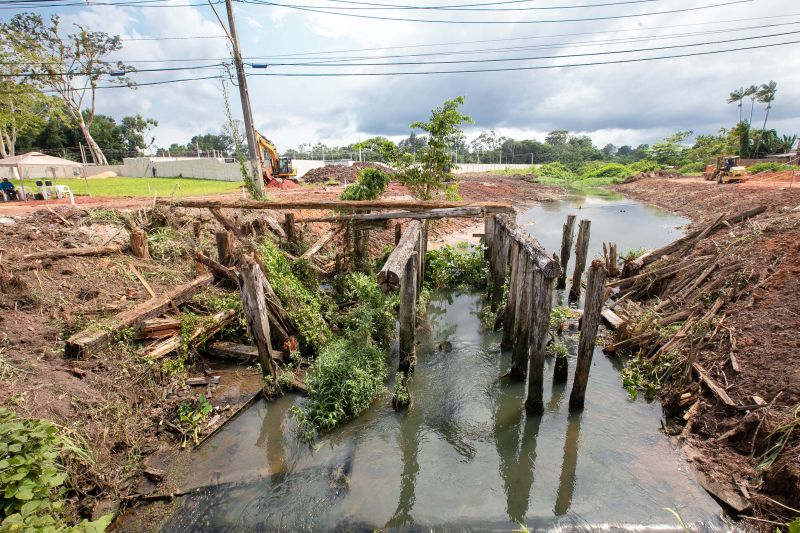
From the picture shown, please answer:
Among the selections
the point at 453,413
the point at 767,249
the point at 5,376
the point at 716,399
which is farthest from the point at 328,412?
the point at 767,249

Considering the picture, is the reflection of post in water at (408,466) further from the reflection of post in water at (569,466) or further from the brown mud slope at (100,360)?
the brown mud slope at (100,360)

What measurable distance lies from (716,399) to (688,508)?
1.78 m

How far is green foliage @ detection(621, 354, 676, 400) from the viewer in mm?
6156

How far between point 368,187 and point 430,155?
3827 millimetres

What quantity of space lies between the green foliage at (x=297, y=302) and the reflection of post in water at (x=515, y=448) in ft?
11.1

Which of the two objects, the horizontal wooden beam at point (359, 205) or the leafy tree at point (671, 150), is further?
the leafy tree at point (671, 150)

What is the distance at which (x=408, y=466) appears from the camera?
4.94 m

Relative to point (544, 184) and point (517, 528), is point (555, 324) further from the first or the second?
point (544, 184)

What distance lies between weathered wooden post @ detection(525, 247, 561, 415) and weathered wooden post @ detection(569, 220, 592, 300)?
193 inches

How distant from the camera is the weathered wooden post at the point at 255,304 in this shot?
534cm

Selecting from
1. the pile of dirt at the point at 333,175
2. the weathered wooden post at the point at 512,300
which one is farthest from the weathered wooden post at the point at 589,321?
the pile of dirt at the point at 333,175

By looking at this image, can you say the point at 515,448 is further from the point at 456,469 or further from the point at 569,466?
the point at 456,469

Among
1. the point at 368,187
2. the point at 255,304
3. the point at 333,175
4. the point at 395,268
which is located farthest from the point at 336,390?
the point at 333,175

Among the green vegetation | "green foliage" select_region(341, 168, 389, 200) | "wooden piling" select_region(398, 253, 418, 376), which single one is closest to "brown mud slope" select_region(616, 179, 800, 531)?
"wooden piling" select_region(398, 253, 418, 376)
